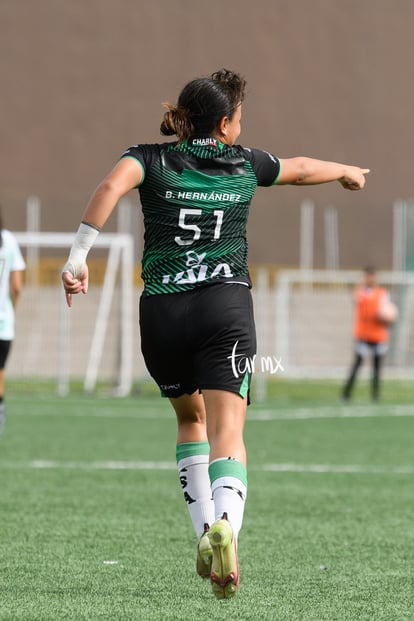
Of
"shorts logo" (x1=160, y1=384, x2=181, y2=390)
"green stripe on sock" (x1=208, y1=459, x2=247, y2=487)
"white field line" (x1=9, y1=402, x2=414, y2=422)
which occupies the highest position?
"shorts logo" (x1=160, y1=384, x2=181, y2=390)

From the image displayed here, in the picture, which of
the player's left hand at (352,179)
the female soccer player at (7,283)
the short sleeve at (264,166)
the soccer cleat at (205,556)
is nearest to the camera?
the soccer cleat at (205,556)

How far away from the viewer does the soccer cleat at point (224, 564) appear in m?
4.64

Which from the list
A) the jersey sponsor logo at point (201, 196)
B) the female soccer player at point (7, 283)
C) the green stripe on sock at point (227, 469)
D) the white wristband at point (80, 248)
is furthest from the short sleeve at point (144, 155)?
the female soccer player at point (7, 283)

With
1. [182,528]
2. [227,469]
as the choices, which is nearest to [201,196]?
[227,469]

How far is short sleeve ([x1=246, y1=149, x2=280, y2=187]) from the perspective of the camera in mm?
5277

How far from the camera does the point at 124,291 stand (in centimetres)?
2192

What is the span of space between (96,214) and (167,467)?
20.4 feet

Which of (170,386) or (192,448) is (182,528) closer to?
(192,448)

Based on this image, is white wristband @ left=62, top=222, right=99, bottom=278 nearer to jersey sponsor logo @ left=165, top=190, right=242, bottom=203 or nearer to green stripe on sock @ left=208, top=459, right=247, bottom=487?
jersey sponsor logo @ left=165, top=190, right=242, bottom=203

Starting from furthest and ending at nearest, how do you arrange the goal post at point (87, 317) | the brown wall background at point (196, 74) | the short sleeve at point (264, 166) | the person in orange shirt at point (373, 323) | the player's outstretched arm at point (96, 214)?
the brown wall background at point (196, 74) → the goal post at point (87, 317) → the person in orange shirt at point (373, 323) → the short sleeve at point (264, 166) → the player's outstretched arm at point (96, 214)

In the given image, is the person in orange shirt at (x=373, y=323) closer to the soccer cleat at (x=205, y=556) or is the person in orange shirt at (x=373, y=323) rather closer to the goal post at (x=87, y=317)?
the goal post at (x=87, y=317)

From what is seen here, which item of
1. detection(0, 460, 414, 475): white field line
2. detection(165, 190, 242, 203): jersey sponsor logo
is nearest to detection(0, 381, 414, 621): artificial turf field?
detection(0, 460, 414, 475): white field line

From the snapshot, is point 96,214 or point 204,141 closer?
point 96,214

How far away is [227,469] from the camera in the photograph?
16.5ft
